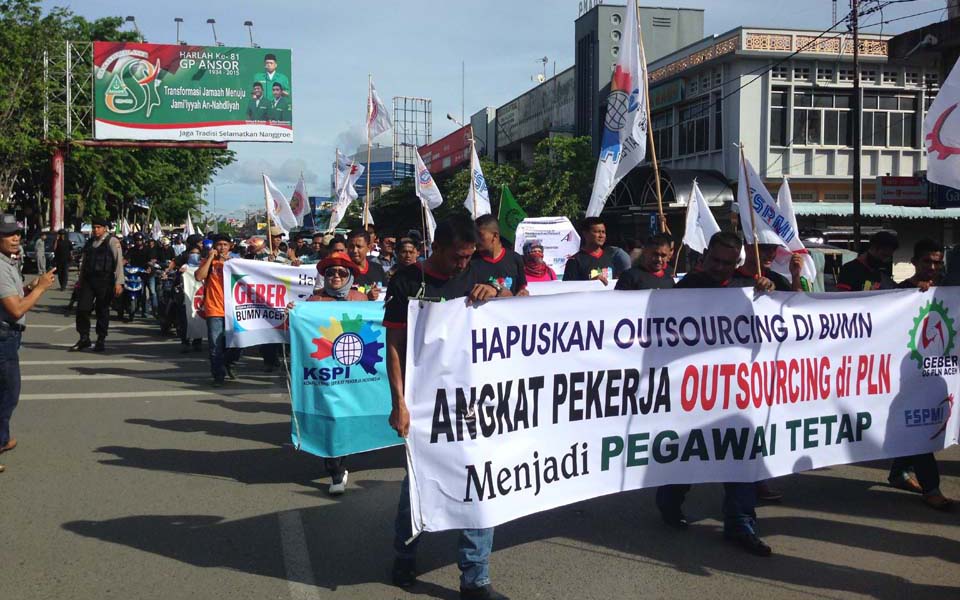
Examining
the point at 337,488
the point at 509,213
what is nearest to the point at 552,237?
the point at 509,213

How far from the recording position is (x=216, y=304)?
10977 millimetres

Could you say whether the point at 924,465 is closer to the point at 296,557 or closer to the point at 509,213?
the point at 296,557

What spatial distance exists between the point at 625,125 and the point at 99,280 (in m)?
9.03

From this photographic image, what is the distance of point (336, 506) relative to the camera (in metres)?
6.20

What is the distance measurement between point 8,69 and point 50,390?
83.1 ft

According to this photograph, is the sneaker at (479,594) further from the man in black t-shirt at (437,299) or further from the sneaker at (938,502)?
the sneaker at (938,502)

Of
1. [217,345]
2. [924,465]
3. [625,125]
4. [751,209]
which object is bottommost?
[924,465]

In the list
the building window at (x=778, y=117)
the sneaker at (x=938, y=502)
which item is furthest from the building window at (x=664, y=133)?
the sneaker at (x=938, y=502)

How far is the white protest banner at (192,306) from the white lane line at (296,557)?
909cm

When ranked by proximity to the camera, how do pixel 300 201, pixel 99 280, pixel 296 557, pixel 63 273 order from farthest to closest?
pixel 63 273 < pixel 300 201 < pixel 99 280 < pixel 296 557

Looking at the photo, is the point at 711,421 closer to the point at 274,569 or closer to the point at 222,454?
the point at 274,569

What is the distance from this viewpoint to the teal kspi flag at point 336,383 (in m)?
6.66

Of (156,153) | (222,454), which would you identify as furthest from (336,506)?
(156,153)

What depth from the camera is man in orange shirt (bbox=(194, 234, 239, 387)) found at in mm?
10984
